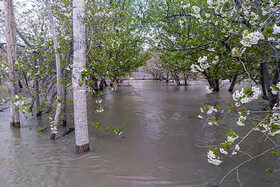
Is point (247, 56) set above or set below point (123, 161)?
above

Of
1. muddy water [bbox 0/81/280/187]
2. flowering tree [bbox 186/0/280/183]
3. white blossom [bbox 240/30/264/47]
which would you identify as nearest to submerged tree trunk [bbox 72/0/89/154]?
muddy water [bbox 0/81/280/187]

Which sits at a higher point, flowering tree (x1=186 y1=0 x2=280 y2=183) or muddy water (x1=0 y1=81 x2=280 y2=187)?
flowering tree (x1=186 y1=0 x2=280 y2=183)

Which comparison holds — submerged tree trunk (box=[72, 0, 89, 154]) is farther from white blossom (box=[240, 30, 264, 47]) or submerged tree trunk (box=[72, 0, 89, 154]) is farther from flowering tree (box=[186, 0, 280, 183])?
white blossom (box=[240, 30, 264, 47])

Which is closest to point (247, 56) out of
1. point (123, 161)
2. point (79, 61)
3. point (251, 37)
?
point (251, 37)

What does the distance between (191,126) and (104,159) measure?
352 cm

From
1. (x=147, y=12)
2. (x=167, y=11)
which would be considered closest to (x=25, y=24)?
(x=147, y=12)

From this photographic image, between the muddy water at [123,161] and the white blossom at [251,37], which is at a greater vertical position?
the white blossom at [251,37]

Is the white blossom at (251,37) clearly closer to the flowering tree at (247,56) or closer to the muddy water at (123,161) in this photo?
the flowering tree at (247,56)

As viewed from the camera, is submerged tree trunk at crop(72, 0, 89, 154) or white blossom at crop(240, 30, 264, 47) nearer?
white blossom at crop(240, 30, 264, 47)

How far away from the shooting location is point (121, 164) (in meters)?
3.91

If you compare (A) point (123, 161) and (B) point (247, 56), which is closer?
(A) point (123, 161)

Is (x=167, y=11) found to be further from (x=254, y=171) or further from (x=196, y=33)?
(x=254, y=171)

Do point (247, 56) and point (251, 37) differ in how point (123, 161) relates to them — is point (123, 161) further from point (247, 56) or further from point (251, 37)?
point (247, 56)

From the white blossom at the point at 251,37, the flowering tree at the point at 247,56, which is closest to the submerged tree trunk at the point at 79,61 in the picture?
the flowering tree at the point at 247,56
